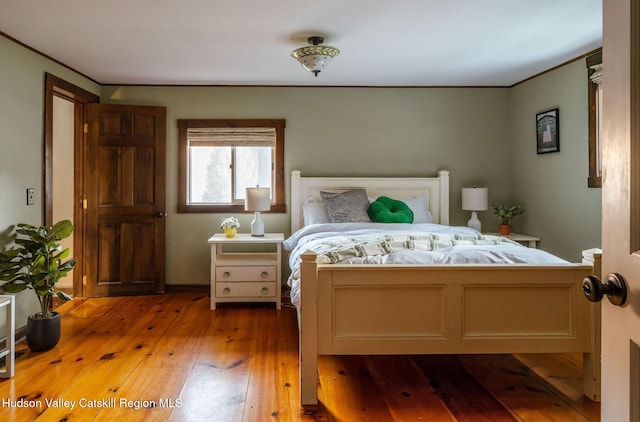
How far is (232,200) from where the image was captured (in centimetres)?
484

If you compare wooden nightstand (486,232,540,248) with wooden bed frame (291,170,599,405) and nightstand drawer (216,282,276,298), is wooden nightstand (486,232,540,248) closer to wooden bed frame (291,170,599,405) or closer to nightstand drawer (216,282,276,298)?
wooden bed frame (291,170,599,405)

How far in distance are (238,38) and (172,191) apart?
6.88ft

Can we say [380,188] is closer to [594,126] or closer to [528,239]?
[528,239]

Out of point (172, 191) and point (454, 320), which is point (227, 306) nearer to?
point (172, 191)

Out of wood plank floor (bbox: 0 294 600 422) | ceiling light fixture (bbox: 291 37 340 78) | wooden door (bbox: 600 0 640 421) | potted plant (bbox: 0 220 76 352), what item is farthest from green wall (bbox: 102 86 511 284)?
wooden door (bbox: 600 0 640 421)

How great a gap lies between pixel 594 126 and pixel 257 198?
9.95ft

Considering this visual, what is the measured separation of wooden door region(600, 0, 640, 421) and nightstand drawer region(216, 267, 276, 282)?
3428 mm

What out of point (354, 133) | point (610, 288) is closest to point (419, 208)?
point (354, 133)

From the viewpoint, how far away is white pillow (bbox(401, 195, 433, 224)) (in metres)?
4.52

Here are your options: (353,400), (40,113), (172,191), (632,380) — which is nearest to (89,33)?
(40,113)

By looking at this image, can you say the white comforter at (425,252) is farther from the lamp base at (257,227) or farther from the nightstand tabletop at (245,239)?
the lamp base at (257,227)

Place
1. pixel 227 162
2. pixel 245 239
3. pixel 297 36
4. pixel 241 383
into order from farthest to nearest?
pixel 227 162 < pixel 245 239 < pixel 297 36 < pixel 241 383

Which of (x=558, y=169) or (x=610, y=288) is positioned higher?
(x=558, y=169)

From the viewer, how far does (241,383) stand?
2.55 meters
